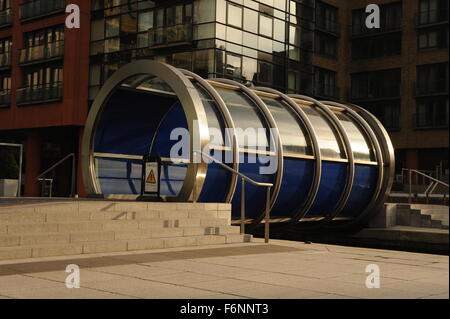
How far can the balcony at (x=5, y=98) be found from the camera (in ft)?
147

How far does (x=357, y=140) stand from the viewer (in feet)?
65.5

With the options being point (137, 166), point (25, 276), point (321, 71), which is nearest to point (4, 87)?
point (321, 71)

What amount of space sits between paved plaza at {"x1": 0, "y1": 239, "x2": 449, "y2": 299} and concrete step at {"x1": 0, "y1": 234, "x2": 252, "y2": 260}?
278 mm

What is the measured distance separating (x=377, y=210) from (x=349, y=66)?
36593 millimetres

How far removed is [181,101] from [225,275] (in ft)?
22.7

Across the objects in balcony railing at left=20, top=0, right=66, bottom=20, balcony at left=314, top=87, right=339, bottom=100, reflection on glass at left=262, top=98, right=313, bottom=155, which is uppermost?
balcony railing at left=20, top=0, right=66, bottom=20

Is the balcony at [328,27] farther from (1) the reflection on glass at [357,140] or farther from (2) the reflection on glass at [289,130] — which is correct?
(2) the reflection on glass at [289,130]

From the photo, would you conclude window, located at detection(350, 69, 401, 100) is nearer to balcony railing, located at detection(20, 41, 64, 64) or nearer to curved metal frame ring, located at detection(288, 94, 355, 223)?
balcony railing, located at detection(20, 41, 64, 64)

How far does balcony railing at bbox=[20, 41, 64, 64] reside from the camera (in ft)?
136

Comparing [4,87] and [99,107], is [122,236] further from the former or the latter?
[4,87]

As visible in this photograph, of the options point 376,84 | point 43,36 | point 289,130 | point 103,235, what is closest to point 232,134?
point 289,130

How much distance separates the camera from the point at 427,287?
7.41m

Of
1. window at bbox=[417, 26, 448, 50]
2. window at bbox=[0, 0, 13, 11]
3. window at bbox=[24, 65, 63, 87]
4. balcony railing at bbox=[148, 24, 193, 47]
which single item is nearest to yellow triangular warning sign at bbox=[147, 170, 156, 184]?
balcony railing at bbox=[148, 24, 193, 47]

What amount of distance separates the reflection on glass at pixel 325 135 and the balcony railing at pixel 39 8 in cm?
2658
